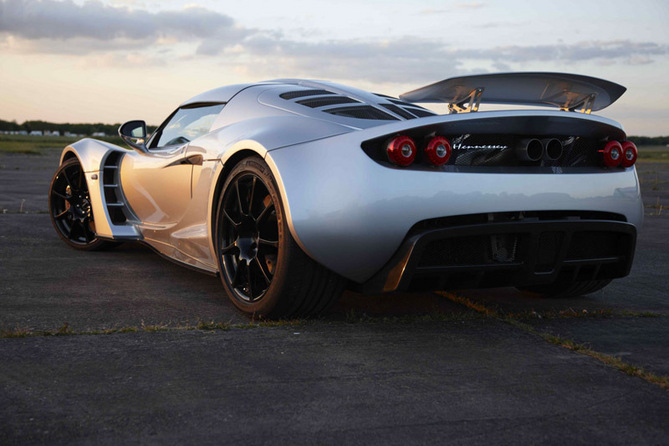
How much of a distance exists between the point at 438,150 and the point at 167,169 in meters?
2.19

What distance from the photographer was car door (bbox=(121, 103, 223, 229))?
456 cm

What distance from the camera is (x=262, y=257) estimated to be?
3.68 m

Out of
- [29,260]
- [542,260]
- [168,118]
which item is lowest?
[29,260]

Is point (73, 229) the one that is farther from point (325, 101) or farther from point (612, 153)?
point (612, 153)

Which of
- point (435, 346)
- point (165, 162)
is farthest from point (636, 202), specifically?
point (165, 162)

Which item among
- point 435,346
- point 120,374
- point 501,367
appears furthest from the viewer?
point 435,346

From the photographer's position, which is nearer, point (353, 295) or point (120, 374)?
point (120, 374)

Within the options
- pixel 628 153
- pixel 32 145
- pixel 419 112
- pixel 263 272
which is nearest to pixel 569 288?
pixel 628 153

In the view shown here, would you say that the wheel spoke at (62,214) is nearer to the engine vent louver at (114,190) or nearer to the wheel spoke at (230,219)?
the engine vent louver at (114,190)

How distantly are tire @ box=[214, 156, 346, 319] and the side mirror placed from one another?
1853mm

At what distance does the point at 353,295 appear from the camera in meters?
4.40

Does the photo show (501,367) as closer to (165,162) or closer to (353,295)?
(353,295)

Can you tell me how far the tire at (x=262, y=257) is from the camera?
11.2 ft

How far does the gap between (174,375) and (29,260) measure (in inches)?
125
